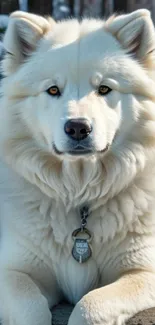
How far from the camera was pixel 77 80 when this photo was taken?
3.70 meters

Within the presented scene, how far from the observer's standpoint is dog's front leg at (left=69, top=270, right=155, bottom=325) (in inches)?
135

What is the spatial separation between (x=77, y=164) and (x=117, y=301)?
85 centimetres

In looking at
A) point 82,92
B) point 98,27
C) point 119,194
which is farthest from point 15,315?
point 98,27

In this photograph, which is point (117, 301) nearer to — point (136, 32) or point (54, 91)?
point (54, 91)

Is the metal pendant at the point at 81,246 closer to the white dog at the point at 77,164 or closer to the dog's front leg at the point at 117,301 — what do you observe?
the white dog at the point at 77,164

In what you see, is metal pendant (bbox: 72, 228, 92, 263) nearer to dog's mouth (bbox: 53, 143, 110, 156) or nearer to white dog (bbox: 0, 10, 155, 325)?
white dog (bbox: 0, 10, 155, 325)

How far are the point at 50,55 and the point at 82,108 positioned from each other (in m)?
0.47

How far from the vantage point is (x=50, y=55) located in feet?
12.6

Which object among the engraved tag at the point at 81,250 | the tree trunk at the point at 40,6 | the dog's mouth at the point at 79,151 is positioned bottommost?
the engraved tag at the point at 81,250

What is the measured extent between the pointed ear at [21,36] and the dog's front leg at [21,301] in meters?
1.23

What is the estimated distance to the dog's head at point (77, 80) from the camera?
3.61m

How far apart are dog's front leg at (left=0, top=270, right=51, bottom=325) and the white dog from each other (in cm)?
1

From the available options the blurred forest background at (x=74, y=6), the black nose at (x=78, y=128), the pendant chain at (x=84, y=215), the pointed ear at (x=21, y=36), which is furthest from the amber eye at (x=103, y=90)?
the blurred forest background at (x=74, y=6)

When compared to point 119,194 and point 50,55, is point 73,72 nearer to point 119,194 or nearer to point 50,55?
point 50,55
